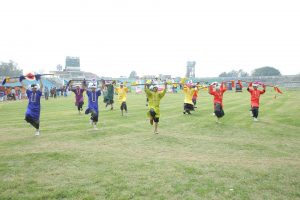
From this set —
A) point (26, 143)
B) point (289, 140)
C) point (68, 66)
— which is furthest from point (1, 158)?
point (68, 66)

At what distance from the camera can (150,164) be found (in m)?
8.34

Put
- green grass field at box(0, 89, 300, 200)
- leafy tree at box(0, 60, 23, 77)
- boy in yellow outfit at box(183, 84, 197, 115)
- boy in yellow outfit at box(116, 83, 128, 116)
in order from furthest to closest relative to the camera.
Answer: leafy tree at box(0, 60, 23, 77), boy in yellow outfit at box(116, 83, 128, 116), boy in yellow outfit at box(183, 84, 197, 115), green grass field at box(0, 89, 300, 200)

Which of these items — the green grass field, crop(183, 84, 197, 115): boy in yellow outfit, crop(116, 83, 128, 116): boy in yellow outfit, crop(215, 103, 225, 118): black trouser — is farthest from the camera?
crop(116, 83, 128, 116): boy in yellow outfit

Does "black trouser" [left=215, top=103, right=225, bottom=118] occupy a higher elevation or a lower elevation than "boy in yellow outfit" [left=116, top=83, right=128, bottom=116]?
lower

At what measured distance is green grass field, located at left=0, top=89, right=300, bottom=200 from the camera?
6.32 m

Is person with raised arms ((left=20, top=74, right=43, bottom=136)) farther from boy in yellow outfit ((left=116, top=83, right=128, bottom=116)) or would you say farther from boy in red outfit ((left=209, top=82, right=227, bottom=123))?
boy in red outfit ((left=209, top=82, right=227, bottom=123))

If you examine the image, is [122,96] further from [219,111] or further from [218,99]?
[219,111]

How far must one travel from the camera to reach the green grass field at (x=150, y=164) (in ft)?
20.7

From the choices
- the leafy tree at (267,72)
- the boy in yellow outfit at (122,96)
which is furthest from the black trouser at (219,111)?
the leafy tree at (267,72)

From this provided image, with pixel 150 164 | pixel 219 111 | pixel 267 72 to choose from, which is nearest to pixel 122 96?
pixel 219 111

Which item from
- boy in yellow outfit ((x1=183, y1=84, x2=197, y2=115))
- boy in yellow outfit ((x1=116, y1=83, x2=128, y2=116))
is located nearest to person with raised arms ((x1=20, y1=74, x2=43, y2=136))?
boy in yellow outfit ((x1=116, y1=83, x2=128, y2=116))

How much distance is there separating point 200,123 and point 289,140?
18.1ft

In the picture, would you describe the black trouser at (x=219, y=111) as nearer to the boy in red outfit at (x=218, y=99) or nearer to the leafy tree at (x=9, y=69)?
the boy in red outfit at (x=218, y=99)

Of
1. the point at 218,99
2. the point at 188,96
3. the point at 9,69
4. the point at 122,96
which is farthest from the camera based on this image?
the point at 9,69
